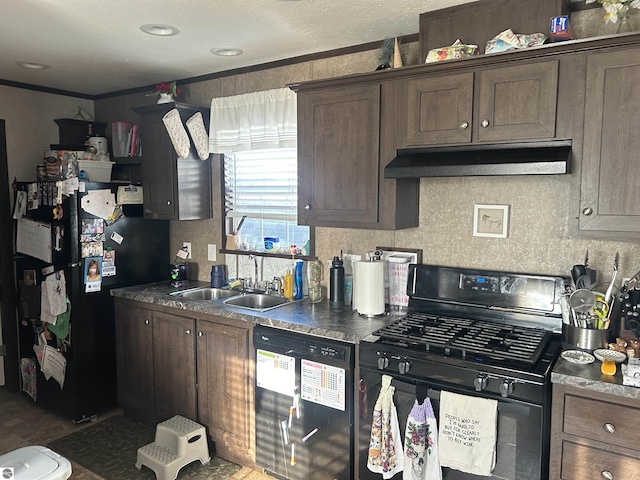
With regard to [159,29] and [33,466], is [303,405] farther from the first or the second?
[159,29]

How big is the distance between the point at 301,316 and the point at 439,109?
1.30 m

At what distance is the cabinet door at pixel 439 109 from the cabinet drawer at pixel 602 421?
4.02ft

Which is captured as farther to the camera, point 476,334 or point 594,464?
point 476,334

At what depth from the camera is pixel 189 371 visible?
316 cm

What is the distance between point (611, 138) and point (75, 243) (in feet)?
Answer: 10.3

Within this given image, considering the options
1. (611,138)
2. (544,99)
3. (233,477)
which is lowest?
(233,477)

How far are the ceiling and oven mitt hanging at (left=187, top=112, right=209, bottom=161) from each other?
0.37 metres

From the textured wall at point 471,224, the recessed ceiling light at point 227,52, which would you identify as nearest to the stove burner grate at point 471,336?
the textured wall at point 471,224

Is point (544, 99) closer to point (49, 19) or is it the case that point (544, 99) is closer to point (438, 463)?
point (438, 463)

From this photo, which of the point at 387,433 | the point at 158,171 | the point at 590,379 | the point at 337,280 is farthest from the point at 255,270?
the point at 590,379

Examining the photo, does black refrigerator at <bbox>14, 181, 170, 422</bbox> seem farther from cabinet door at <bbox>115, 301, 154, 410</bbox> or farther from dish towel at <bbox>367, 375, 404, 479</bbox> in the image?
dish towel at <bbox>367, 375, 404, 479</bbox>

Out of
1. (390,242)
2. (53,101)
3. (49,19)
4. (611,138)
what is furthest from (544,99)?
(53,101)

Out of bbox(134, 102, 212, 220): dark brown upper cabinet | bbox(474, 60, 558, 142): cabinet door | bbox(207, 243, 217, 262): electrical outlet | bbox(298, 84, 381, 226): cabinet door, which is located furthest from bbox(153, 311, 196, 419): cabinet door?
bbox(474, 60, 558, 142): cabinet door

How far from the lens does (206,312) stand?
2996 mm
